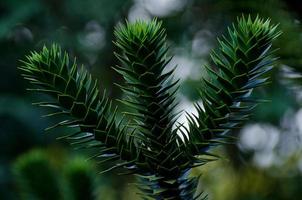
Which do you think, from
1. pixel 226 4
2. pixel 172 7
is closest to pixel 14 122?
pixel 172 7

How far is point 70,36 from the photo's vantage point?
494 centimetres

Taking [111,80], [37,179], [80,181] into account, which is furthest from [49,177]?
[111,80]

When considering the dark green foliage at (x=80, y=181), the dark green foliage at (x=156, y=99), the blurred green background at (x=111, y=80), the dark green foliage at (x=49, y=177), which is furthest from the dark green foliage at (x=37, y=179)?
the blurred green background at (x=111, y=80)

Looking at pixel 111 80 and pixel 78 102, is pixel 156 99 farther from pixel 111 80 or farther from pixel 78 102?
pixel 111 80

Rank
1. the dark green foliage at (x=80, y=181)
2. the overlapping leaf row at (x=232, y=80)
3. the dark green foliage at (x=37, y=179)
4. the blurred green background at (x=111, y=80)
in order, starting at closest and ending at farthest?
1. the overlapping leaf row at (x=232, y=80)
2. the dark green foliage at (x=80, y=181)
3. the dark green foliage at (x=37, y=179)
4. the blurred green background at (x=111, y=80)

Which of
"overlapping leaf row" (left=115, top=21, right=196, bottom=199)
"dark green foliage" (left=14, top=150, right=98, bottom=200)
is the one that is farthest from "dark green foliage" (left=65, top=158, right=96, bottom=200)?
"overlapping leaf row" (left=115, top=21, right=196, bottom=199)

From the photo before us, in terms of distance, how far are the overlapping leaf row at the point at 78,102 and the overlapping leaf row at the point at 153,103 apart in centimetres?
2

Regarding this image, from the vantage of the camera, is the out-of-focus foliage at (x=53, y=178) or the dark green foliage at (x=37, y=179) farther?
the dark green foliage at (x=37, y=179)

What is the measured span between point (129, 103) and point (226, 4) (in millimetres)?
277

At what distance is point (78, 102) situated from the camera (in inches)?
26.2

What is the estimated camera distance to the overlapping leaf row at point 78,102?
Answer: 66 cm

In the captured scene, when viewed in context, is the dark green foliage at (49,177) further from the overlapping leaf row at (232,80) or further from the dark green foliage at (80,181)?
the overlapping leaf row at (232,80)

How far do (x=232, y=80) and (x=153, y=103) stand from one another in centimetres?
8

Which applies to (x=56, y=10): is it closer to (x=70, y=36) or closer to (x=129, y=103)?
(x=70, y=36)
